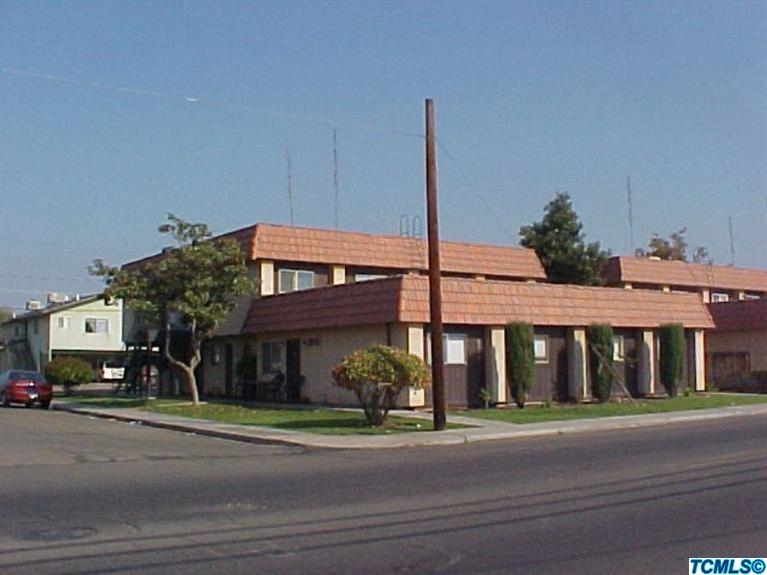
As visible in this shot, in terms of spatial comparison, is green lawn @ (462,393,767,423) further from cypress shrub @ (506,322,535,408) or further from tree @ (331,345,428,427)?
tree @ (331,345,428,427)

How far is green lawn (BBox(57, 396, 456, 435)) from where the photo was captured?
26125 mm

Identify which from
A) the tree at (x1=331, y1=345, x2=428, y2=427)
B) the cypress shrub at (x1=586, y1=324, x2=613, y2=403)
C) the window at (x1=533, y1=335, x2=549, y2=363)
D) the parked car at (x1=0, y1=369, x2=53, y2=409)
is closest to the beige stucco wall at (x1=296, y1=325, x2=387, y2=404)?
the window at (x1=533, y1=335, x2=549, y2=363)

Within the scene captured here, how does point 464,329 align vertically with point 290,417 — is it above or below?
above

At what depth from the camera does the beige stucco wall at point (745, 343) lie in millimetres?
47094

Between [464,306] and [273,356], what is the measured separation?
28.5 feet

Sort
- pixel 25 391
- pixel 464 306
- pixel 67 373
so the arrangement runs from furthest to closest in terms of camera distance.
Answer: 1. pixel 67 373
2. pixel 25 391
3. pixel 464 306

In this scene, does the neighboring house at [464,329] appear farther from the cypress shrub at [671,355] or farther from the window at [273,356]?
the cypress shrub at [671,355]

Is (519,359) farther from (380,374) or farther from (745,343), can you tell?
(745,343)

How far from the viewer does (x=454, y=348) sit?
3359cm

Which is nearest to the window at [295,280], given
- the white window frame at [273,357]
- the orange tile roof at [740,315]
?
the white window frame at [273,357]

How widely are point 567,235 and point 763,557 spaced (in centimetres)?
4852

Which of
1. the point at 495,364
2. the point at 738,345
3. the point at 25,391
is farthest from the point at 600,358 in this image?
the point at 25,391

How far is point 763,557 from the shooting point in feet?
29.7

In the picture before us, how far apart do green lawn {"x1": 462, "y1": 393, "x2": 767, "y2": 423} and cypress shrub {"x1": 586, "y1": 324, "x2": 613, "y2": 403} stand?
1.00m
